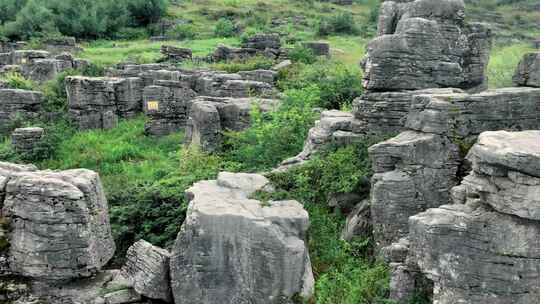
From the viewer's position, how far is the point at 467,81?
12539 mm

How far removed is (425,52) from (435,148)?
2702 mm

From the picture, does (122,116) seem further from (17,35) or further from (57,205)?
(17,35)

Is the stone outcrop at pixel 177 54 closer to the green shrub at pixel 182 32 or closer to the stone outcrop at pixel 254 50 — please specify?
the stone outcrop at pixel 254 50

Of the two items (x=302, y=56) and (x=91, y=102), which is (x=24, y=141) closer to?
(x=91, y=102)

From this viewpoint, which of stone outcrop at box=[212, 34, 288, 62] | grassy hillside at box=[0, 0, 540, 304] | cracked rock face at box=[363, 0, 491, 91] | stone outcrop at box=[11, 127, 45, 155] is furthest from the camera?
stone outcrop at box=[212, 34, 288, 62]

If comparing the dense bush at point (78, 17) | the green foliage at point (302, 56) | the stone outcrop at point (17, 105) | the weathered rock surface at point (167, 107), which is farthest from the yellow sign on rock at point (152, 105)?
the dense bush at point (78, 17)

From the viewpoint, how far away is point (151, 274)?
954cm


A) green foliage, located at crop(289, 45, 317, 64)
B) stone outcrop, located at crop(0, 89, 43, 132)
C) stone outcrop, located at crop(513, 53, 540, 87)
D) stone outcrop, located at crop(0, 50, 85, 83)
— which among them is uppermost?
stone outcrop, located at crop(513, 53, 540, 87)

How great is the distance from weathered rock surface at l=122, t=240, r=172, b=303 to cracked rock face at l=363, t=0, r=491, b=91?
555cm

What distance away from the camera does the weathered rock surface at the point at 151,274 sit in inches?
376

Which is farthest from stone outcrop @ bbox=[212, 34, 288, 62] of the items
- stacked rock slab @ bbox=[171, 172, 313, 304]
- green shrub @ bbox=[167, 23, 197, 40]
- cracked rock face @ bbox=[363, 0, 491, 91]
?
stacked rock slab @ bbox=[171, 172, 313, 304]

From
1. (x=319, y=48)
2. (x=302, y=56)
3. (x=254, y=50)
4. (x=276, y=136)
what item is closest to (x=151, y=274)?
(x=276, y=136)

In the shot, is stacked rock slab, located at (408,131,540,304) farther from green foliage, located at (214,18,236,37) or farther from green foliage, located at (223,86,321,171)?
green foliage, located at (214,18,236,37)

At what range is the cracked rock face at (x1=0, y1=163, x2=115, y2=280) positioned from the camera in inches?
378
